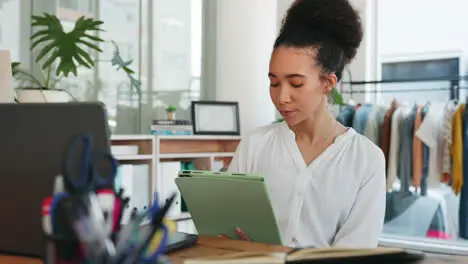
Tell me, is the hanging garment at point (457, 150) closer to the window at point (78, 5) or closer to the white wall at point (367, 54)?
the white wall at point (367, 54)

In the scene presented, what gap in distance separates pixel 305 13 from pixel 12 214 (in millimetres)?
1050

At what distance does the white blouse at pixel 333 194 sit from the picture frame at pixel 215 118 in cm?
229

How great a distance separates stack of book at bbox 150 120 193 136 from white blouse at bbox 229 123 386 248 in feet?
6.40

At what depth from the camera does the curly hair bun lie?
1.57m

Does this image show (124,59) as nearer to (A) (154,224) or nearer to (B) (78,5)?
(B) (78,5)

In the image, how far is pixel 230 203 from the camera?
4.01 feet

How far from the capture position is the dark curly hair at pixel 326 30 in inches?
61.8

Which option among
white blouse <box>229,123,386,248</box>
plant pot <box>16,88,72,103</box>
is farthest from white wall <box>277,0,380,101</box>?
white blouse <box>229,123,386,248</box>

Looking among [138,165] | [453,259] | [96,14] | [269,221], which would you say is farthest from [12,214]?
[96,14]

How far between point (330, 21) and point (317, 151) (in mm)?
384

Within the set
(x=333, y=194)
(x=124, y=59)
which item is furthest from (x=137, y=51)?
(x=333, y=194)

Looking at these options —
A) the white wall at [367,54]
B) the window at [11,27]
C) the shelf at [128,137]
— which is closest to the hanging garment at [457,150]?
the white wall at [367,54]

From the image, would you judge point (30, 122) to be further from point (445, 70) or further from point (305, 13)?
point (445, 70)

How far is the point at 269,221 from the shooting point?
1.20 m
